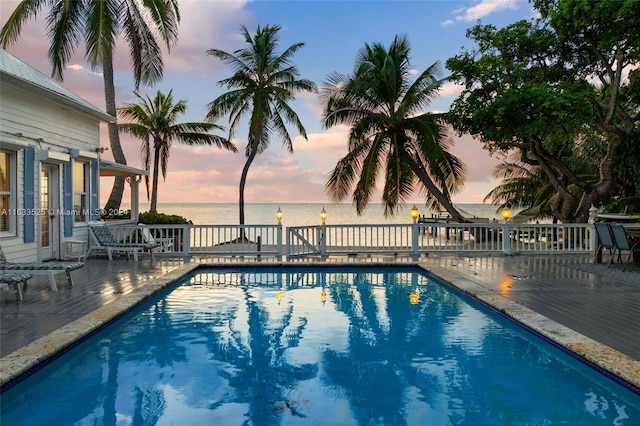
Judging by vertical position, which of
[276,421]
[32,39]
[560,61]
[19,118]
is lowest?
[276,421]

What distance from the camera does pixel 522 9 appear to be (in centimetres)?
1309

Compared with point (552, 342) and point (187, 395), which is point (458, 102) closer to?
point (552, 342)

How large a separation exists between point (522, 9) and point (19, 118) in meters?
12.9

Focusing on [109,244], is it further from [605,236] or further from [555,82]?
[555,82]

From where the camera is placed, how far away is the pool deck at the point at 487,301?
419 centimetres

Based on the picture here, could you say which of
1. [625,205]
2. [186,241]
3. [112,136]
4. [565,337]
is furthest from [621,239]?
[112,136]

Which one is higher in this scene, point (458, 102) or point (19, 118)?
point (458, 102)

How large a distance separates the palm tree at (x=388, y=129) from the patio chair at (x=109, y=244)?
5.88 meters

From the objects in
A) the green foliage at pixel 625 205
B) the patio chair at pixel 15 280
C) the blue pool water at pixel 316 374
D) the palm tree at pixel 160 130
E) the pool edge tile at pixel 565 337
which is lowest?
the blue pool water at pixel 316 374

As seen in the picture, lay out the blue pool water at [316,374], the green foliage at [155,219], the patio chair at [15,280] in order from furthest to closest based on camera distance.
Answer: the green foliage at [155,219]
the patio chair at [15,280]
the blue pool water at [316,374]

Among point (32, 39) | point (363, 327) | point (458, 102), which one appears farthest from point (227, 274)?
point (32, 39)

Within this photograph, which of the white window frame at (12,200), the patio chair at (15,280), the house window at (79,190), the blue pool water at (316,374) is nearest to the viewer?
the blue pool water at (316,374)

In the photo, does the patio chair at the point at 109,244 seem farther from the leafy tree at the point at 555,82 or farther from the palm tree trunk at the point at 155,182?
the palm tree trunk at the point at 155,182

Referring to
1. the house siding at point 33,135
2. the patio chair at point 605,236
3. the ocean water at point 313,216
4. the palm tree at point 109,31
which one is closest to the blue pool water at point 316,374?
the house siding at point 33,135
